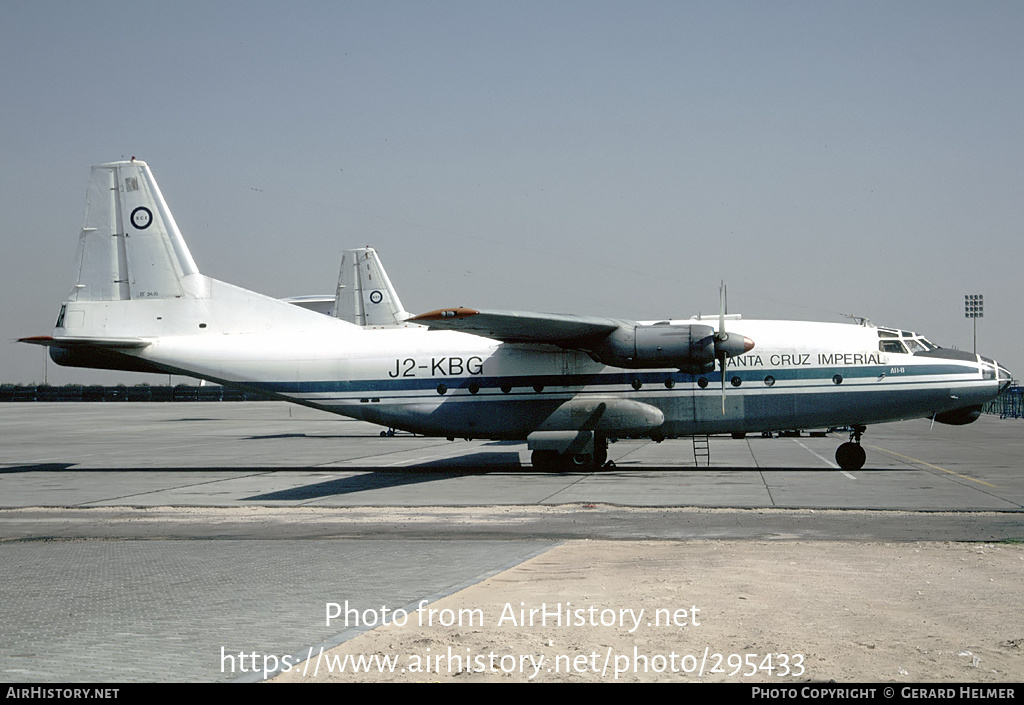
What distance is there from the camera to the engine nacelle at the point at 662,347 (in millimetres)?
22484

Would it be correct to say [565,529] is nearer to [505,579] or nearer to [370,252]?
[505,579]

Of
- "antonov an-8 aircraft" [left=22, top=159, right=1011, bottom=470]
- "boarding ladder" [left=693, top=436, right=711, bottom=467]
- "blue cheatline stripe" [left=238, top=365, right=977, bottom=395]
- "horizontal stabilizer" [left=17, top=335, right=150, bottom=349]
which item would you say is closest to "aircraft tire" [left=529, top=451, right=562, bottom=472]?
"antonov an-8 aircraft" [left=22, top=159, right=1011, bottom=470]

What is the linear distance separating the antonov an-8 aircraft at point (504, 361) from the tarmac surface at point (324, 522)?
1.45 m

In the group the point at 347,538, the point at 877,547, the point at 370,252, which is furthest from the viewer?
the point at 370,252

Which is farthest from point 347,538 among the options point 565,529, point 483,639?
point 483,639

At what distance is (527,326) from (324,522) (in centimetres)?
880

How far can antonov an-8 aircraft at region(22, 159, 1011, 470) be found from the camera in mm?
23047

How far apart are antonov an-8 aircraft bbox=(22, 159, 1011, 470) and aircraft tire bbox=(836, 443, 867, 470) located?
44mm

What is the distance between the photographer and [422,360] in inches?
992

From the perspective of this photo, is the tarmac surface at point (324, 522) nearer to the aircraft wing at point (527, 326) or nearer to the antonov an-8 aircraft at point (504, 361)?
the antonov an-8 aircraft at point (504, 361)

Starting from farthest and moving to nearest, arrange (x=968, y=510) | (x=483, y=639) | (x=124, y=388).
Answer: (x=124, y=388) → (x=968, y=510) → (x=483, y=639)

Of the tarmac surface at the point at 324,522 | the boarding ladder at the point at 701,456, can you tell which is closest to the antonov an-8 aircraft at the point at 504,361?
the tarmac surface at the point at 324,522

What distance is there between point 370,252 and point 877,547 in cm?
3571

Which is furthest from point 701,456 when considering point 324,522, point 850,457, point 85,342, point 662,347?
point 85,342
